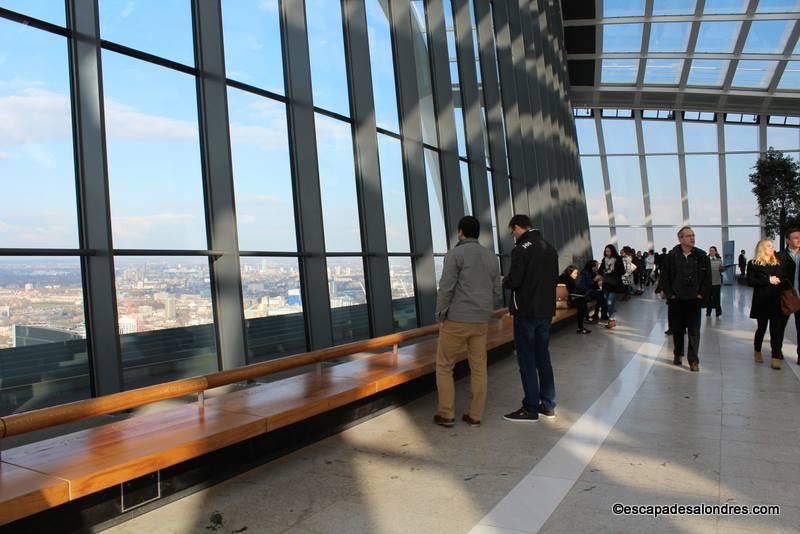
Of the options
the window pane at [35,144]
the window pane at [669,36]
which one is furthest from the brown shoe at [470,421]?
the window pane at [669,36]

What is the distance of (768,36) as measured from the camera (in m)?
22.8

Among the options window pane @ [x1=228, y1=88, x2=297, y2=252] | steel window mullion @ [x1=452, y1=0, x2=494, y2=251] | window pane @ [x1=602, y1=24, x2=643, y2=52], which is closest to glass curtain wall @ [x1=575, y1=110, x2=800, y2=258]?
window pane @ [x1=602, y1=24, x2=643, y2=52]

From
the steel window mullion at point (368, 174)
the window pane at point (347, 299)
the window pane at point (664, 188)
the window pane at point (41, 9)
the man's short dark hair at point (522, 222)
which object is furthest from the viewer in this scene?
the window pane at point (664, 188)

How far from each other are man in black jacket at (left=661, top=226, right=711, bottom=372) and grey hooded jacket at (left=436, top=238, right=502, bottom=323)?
3.28 metres

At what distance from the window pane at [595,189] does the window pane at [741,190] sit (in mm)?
5653

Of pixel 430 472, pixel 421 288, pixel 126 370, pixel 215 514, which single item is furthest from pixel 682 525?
pixel 421 288

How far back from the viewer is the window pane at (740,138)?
1167 inches

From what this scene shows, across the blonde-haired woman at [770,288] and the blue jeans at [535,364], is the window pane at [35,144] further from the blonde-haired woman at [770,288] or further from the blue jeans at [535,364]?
the blonde-haired woman at [770,288]

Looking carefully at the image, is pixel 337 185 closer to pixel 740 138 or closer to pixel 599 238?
pixel 599 238

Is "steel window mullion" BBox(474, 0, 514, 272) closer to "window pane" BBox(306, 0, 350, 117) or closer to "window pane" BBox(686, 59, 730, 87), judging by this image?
"window pane" BBox(306, 0, 350, 117)

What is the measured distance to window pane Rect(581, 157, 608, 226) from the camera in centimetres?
3098

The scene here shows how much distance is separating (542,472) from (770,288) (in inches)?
187

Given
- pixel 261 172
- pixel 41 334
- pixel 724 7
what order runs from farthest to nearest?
pixel 724 7, pixel 261 172, pixel 41 334

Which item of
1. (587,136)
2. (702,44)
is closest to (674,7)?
(702,44)
